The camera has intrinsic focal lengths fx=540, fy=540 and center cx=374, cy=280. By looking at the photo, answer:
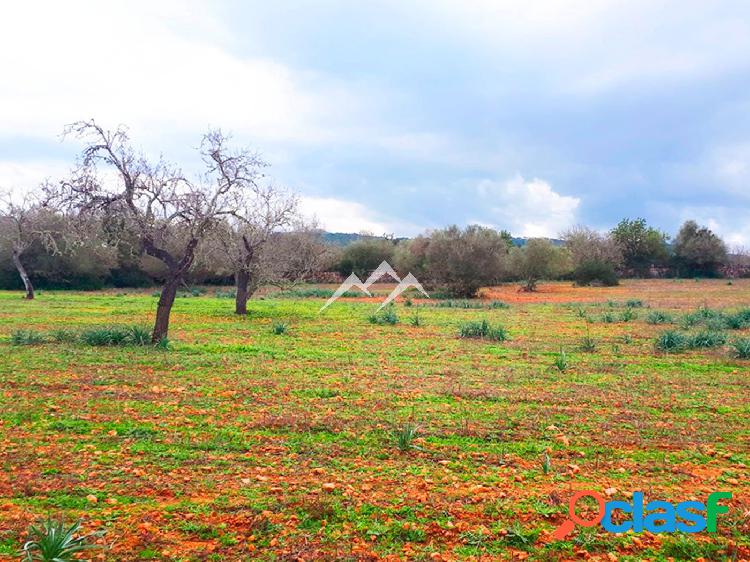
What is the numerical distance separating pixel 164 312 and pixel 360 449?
8.93 m

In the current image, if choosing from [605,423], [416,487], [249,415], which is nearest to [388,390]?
[249,415]

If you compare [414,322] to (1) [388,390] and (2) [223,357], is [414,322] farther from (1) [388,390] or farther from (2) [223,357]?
(1) [388,390]

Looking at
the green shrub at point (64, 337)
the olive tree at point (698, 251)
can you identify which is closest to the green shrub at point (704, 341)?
the green shrub at point (64, 337)

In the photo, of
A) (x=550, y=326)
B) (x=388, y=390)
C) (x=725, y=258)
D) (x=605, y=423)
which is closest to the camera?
(x=605, y=423)

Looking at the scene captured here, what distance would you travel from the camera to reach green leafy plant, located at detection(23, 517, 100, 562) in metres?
3.27

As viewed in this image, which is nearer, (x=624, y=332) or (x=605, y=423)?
(x=605, y=423)

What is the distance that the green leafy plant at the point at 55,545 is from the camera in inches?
129

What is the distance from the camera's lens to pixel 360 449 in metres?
5.63

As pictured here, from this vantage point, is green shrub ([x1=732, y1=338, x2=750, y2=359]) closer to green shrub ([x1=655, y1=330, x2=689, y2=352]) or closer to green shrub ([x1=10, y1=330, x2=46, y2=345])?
green shrub ([x1=655, y1=330, x2=689, y2=352])

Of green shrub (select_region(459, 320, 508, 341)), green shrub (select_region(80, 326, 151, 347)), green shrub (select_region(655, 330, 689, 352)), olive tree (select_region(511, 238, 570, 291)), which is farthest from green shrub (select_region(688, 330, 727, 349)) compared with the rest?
olive tree (select_region(511, 238, 570, 291))

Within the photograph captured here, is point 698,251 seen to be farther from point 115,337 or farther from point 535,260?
point 115,337

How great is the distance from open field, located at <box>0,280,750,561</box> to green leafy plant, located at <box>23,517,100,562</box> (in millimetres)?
176

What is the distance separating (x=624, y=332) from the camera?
1627cm

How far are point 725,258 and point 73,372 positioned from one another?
219 feet
